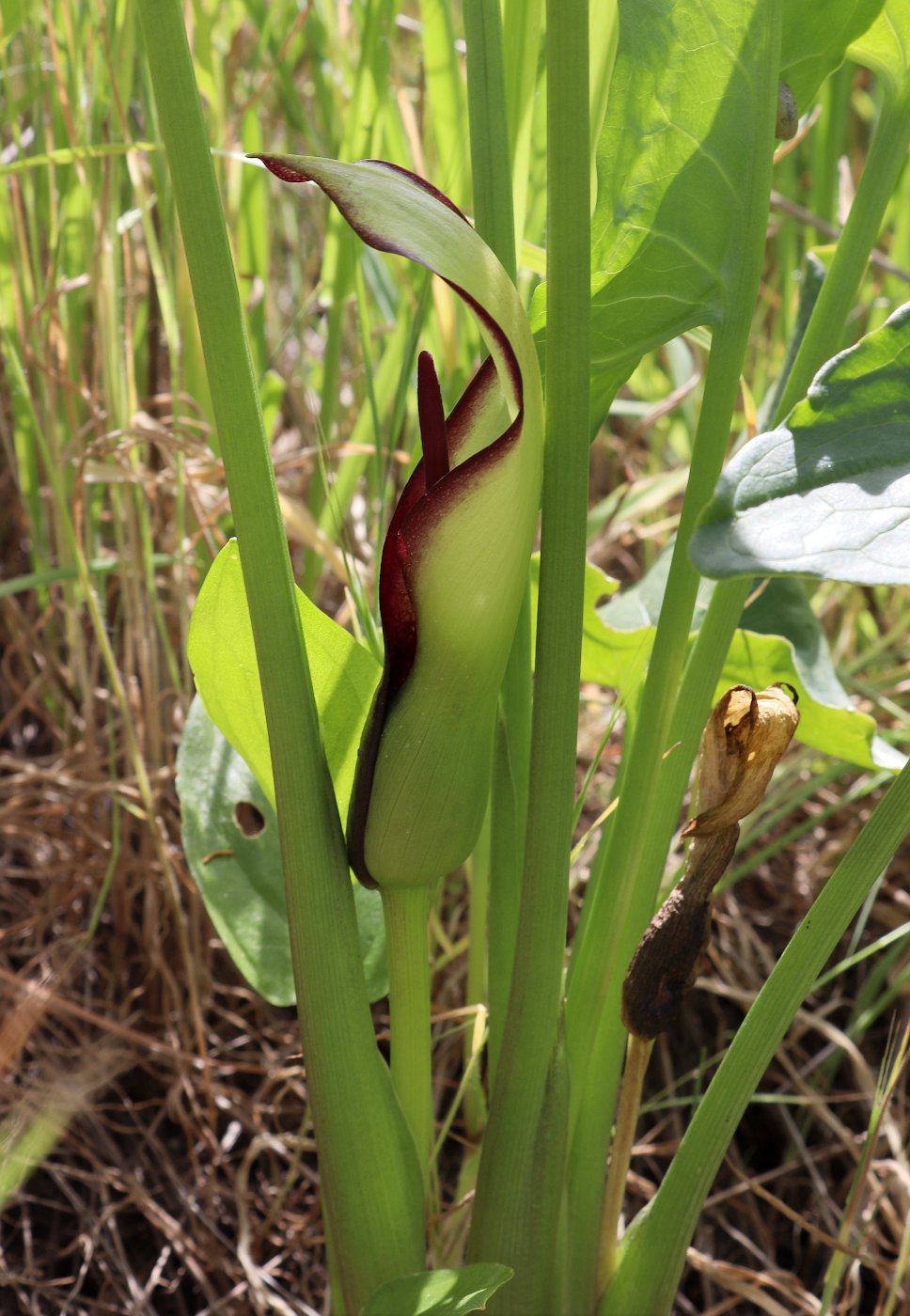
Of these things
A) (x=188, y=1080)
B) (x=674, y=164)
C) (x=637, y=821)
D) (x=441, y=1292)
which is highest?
(x=674, y=164)

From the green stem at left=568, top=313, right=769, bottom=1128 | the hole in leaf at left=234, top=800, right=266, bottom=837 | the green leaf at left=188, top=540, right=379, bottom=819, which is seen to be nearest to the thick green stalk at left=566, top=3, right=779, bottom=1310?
the green stem at left=568, top=313, right=769, bottom=1128

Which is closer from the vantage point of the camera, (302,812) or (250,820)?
(302,812)

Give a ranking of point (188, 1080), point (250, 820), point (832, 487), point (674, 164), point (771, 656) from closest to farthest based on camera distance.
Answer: point (832, 487) < point (674, 164) < point (771, 656) < point (188, 1080) < point (250, 820)

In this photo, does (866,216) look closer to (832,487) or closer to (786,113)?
(786,113)

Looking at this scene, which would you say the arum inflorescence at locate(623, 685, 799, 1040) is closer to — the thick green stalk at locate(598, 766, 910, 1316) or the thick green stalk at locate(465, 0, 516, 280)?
the thick green stalk at locate(598, 766, 910, 1316)

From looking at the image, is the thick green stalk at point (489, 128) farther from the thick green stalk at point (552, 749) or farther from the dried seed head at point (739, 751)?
the dried seed head at point (739, 751)

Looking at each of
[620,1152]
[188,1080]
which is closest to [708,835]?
[620,1152]

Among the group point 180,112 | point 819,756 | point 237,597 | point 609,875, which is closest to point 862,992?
point 819,756
